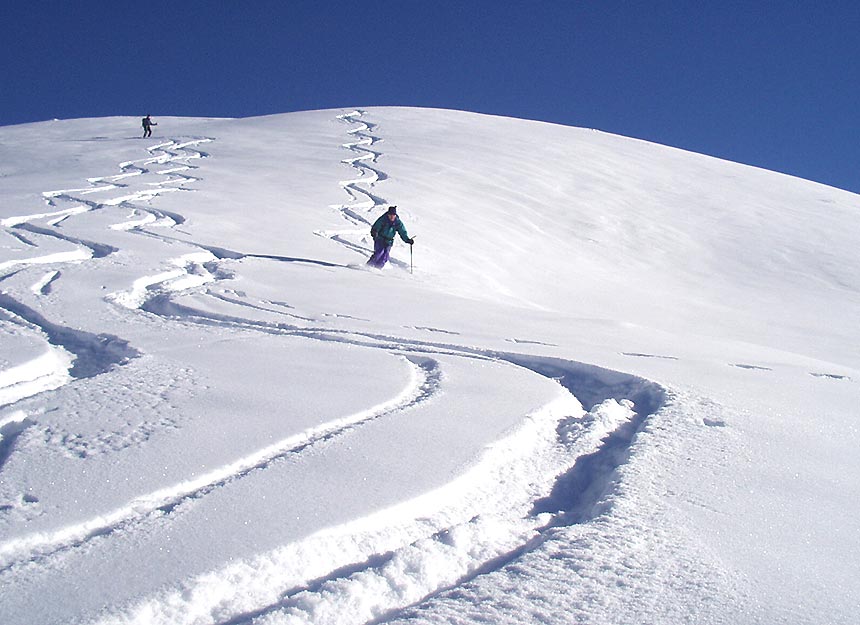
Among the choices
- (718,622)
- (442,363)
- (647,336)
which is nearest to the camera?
(718,622)

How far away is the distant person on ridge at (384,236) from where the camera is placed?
32.0 feet

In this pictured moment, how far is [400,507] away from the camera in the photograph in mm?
2547

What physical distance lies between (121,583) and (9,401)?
77.4 inches

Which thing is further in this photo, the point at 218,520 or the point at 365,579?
the point at 218,520

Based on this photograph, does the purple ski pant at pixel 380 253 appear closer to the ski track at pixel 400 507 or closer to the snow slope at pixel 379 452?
the snow slope at pixel 379 452

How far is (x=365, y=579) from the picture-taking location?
218 cm

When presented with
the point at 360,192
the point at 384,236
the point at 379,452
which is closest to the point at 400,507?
the point at 379,452

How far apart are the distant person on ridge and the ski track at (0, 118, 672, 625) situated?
13.1ft

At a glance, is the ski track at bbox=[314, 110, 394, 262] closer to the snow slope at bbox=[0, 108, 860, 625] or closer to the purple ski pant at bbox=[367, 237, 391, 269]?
the purple ski pant at bbox=[367, 237, 391, 269]

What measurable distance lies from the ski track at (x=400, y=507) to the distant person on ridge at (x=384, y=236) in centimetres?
400

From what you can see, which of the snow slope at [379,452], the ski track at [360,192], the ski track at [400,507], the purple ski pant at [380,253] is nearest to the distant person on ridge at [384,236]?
the purple ski pant at [380,253]

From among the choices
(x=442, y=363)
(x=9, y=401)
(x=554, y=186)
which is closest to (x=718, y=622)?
(x=442, y=363)

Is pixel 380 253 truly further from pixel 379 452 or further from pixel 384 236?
pixel 379 452

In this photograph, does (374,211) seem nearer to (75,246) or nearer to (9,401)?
(75,246)
